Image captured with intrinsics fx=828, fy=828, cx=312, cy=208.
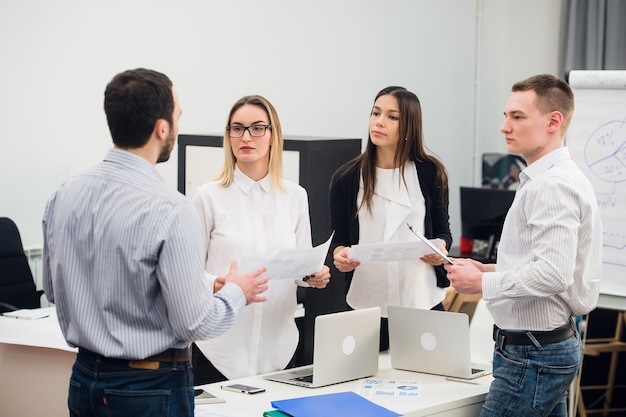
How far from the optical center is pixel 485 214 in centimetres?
602

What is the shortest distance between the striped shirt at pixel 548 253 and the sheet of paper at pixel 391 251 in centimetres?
35

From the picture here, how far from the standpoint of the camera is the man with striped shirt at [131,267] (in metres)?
1.80

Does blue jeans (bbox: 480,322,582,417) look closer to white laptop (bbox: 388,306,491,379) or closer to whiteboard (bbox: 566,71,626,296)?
white laptop (bbox: 388,306,491,379)

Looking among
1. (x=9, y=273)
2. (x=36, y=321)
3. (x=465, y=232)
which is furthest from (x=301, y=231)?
(x=465, y=232)

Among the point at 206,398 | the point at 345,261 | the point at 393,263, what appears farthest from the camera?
the point at 393,263

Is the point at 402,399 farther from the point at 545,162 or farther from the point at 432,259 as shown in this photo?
the point at 545,162

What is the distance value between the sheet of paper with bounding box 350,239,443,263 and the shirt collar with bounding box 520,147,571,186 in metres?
0.45

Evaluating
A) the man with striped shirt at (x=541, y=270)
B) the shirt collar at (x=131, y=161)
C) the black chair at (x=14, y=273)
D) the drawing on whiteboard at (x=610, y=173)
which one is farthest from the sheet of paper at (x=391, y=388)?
the black chair at (x=14, y=273)

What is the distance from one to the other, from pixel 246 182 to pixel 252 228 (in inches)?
6.4

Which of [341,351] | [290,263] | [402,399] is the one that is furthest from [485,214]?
[290,263]

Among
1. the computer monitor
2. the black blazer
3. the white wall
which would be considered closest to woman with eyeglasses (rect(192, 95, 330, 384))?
the black blazer

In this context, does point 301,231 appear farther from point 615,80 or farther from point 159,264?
point 615,80

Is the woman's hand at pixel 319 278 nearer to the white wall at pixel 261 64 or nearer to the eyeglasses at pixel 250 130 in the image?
the eyeglasses at pixel 250 130

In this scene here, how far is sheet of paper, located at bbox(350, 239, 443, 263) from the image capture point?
2721 mm
